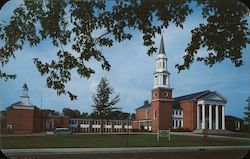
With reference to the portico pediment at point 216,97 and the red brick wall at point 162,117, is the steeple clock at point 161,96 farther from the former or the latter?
the portico pediment at point 216,97

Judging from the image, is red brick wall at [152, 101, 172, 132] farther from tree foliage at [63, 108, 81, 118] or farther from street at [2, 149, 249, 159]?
tree foliage at [63, 108, 81, 118]

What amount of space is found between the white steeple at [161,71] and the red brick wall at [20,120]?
1.71m

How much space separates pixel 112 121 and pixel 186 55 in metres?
1.34

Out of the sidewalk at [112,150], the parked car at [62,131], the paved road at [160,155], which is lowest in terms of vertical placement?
the paved road at [160,155]

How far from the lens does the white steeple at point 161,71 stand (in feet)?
18.1

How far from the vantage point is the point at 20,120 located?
5734 mm

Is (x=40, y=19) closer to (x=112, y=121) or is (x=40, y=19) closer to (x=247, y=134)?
(x=112, y=121)


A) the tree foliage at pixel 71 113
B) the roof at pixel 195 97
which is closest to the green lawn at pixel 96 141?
the tree foliage at pixel 71 113

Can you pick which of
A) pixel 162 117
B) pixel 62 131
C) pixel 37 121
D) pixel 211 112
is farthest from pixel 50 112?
pixel 211 112

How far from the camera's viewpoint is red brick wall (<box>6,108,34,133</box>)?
562 centimetres

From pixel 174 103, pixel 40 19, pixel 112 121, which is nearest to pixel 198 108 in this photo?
pixel 174 103

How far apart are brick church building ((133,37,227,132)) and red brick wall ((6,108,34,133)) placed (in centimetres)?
139

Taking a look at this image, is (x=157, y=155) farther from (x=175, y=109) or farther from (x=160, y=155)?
(x=175, y=109)

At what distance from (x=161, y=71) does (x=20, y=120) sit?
1994 mm
